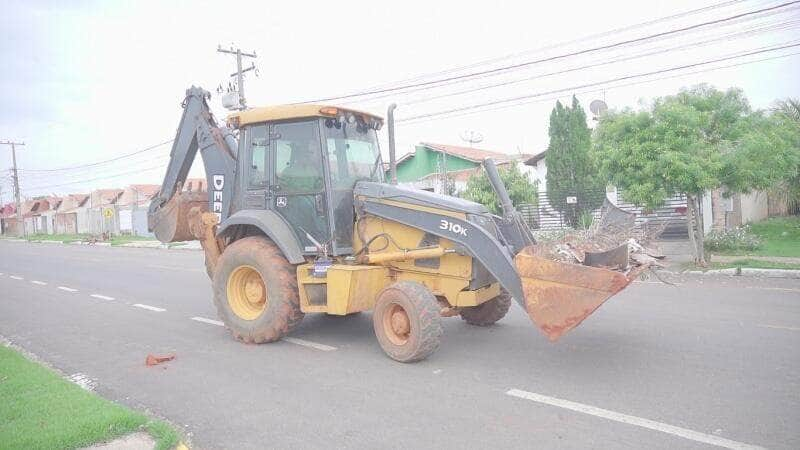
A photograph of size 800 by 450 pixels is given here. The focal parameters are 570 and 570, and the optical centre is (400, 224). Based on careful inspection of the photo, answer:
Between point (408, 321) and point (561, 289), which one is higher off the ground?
point (561, 289)

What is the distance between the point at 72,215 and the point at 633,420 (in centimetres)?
7083

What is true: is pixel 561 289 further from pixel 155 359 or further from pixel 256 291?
pixel 155 359

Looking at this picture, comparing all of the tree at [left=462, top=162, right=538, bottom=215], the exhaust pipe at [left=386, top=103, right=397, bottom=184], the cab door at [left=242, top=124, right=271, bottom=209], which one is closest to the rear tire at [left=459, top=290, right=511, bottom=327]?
the exhaust pipe at [left=386, top=103, right=397, bottom=184]

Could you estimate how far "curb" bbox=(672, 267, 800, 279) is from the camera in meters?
11.4

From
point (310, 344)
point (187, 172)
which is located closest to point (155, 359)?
point (310, 344)

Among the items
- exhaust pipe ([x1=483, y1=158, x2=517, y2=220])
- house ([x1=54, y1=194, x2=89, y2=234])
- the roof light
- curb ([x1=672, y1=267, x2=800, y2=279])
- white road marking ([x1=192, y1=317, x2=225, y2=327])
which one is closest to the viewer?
exhaust pipe ([x1=483, y1=158, x2=517, y2=220])

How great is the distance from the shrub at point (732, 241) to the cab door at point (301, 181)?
1283 centimetres

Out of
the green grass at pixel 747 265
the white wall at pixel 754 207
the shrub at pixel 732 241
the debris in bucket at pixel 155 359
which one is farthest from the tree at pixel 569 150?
the debris in bucket at pixel 155 359

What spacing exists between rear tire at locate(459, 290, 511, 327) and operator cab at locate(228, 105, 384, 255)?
1.85m

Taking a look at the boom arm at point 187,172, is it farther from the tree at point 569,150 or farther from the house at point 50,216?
the house at point 50,216

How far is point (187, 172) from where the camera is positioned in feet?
28.0

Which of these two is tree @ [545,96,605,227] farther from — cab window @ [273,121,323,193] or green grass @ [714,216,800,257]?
cab window @ [273,121,323,193]

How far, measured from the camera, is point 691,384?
16.4 ft

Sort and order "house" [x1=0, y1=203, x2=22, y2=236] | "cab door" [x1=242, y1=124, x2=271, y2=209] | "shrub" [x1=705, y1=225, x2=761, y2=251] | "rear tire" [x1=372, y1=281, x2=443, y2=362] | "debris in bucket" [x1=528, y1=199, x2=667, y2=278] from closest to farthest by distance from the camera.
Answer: "debris in bucket" [x1=528, y1=199, x2=667, y2=278]
"rear tire" [x1=372, y1=281, x2=443, y2=362]
"cab door" [x1=242, y1=124, x2=271, y2=209]
"shrub" [x1=705, y1=225, x2=761, y2=251]
"house" [x1=0, y1=203, x2=22, y2=236]
